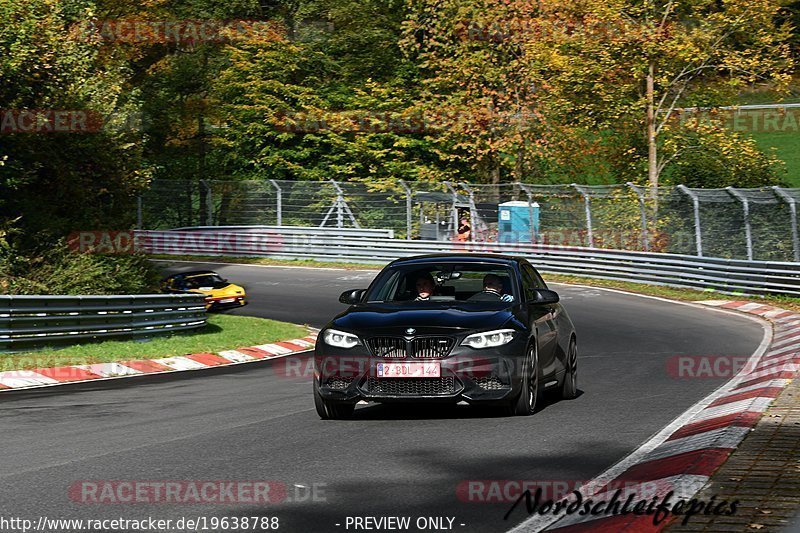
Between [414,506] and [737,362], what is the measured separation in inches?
395

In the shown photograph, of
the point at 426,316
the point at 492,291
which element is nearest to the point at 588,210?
A: the point at 492,291

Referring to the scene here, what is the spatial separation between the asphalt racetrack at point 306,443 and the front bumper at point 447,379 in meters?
0.28

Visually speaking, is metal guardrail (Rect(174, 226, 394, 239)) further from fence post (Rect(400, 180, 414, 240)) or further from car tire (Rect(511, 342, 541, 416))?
car tire (Rect(511, 342, 541, 416))

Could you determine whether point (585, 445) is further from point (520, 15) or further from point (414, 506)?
point (520, 15)

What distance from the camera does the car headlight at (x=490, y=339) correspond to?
10.6 metres

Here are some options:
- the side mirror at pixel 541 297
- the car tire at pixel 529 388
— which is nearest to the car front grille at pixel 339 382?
the car tire at pixel 529 388

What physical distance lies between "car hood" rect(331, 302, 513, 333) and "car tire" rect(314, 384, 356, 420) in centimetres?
71

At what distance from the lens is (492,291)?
11914mm

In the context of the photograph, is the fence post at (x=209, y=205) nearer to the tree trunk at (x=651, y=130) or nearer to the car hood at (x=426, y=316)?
the tree trunk at (x=651, y=130)

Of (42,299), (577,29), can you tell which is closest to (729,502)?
(42,299)

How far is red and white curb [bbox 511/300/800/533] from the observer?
6598 mm

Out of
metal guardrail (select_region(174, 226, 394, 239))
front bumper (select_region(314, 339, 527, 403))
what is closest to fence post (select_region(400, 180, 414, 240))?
metal guardrail (select_region(174, 226, 394, 239))

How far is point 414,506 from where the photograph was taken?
23.2 ft

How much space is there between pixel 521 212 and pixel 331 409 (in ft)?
88.8
